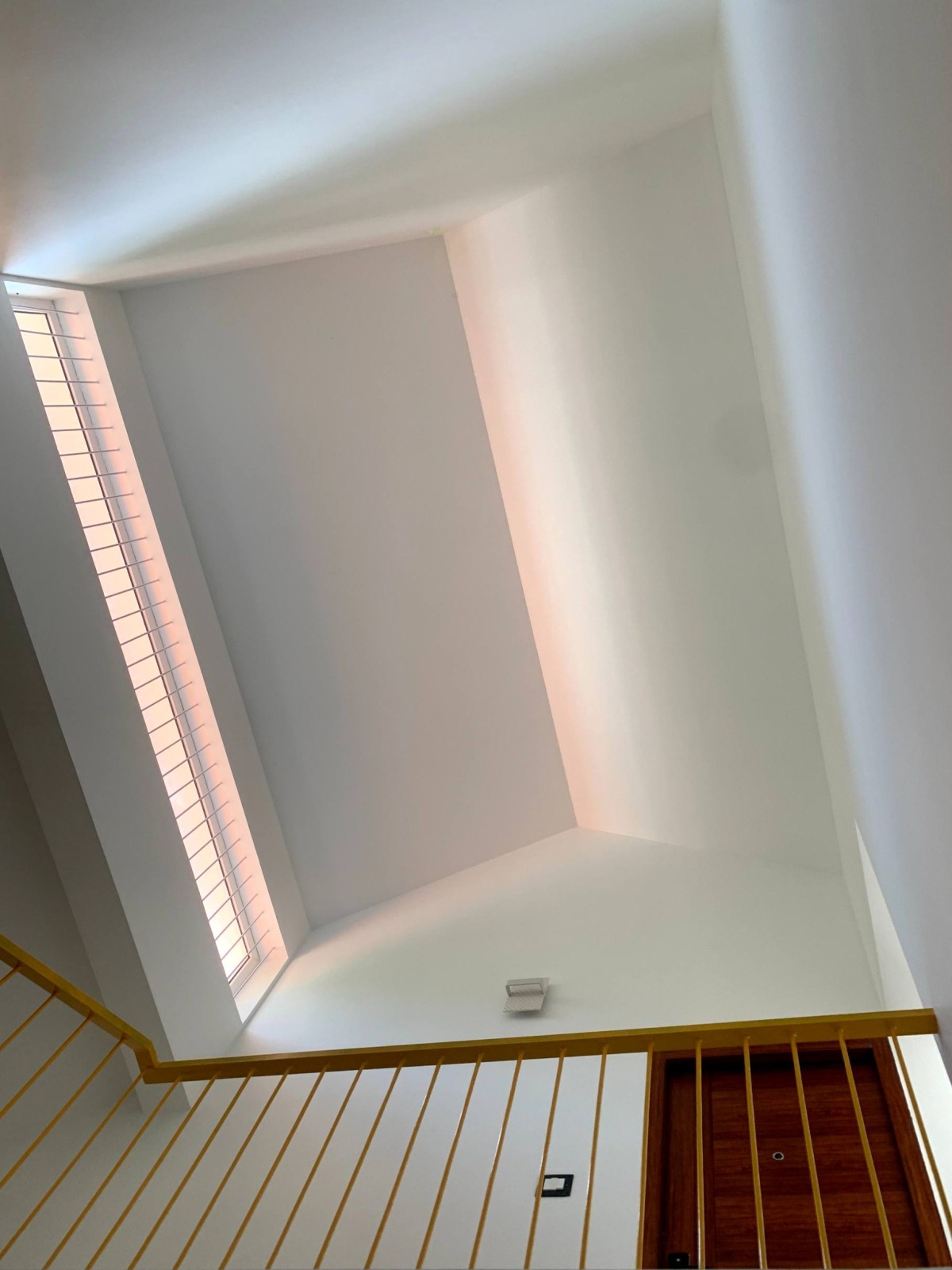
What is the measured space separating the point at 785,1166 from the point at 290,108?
9.37 feet

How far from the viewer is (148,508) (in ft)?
14.3

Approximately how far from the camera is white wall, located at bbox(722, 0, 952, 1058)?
111 cm

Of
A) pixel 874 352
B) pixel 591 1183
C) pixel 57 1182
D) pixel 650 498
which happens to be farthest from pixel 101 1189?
pixel 650 498

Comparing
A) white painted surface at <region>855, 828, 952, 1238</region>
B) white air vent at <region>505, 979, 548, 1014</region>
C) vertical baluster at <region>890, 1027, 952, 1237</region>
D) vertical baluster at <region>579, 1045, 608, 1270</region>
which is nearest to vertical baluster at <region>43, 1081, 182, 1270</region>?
Result: vertical baluster at <region>579, 1045, 608, 1270</region>

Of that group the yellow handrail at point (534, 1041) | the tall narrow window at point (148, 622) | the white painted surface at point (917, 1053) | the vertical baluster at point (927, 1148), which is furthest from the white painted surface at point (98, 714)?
the vertical baluster at point (927, 1148)

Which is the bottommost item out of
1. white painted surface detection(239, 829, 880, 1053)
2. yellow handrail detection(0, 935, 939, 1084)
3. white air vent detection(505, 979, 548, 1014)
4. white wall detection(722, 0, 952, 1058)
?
white painted surface detection(239, 829, 880, 1053)

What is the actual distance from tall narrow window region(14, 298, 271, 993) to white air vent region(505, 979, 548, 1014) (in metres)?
1.15

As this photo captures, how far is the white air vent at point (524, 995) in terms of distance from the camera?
3.82 metres

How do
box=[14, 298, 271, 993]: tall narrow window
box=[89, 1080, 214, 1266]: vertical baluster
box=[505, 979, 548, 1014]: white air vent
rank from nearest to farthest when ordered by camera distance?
box=[89, 1080, 214, 1266]: vertical baluster, box=[505, 979, 548, 1014]: white air vent, box=[14, 298, 271, 993]: tall narrow window

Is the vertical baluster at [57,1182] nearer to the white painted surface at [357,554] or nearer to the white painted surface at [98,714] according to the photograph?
the white painted surface at [98,714]

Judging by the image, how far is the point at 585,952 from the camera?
4.20m

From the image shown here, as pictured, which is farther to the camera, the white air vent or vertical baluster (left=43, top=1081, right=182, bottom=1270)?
the white air vent

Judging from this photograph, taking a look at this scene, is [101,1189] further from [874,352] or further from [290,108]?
[290,108]

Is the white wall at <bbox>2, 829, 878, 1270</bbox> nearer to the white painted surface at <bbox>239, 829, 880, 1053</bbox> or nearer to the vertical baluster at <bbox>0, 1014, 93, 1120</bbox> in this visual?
the white painted surface at <bbox>239, 829, 880, 1053</bbox>
